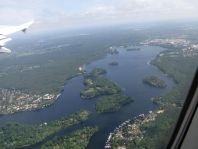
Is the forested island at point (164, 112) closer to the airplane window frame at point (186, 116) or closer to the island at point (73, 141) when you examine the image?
the airplane window frame at point (186, 116)

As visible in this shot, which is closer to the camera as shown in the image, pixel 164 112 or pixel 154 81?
pixel 164 112

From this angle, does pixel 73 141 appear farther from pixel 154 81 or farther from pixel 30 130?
pixel 154 81

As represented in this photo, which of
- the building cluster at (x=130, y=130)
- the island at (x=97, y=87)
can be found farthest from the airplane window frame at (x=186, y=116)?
the island at (x=97, y=87)

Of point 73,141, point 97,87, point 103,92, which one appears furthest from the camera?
point 97,87

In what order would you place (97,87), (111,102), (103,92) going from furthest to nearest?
(97,87), (103,92), (111,102)

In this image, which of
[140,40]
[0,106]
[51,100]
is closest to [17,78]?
[0,106]

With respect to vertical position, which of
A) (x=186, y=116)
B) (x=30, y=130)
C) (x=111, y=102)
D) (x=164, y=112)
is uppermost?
(x=186, y=116)

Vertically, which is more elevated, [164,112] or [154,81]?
[164,112]

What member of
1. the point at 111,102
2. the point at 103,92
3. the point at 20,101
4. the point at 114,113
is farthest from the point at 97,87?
the point at 114,113
